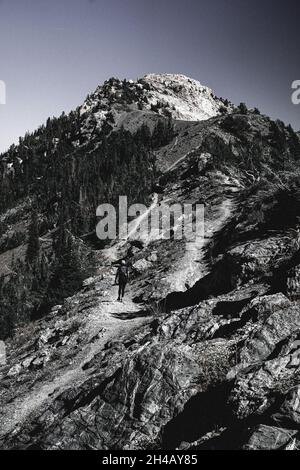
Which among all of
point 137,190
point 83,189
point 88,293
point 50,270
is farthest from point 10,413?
point 83,189

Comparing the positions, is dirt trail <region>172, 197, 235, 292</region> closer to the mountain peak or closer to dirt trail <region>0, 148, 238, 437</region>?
dirt trail <region>0, 148, 238, 437</region>

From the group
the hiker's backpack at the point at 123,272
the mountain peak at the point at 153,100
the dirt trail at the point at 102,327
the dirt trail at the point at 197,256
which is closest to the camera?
the dirt trail at the point at 102,327

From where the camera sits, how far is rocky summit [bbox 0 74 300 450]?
941 cm

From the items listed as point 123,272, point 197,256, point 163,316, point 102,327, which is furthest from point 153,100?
point 163,316

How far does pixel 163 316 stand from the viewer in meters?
16.1

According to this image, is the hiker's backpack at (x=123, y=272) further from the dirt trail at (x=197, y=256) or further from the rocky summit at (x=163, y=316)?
the dirt trail at (x=197, y=256)

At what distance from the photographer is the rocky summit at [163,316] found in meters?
9.41

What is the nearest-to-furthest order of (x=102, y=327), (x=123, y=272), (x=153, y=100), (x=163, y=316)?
1. (x=163, y=316)
2. (x=102, y=327)
3. (x=123, y=272)
4. (x=153, y=100)

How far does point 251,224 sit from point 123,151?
40767mm

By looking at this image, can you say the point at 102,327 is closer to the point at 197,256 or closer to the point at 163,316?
the point at 163,316

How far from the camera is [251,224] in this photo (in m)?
26.6

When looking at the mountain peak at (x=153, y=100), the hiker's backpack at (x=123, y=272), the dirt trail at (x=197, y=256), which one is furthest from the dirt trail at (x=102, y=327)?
the mountain peak at (x=153, y=100)
